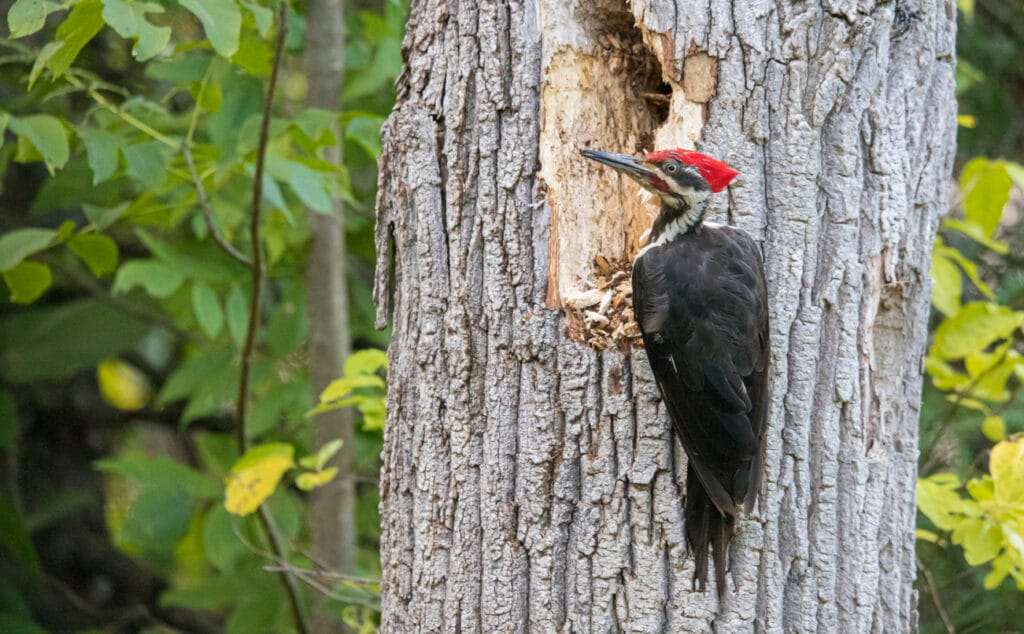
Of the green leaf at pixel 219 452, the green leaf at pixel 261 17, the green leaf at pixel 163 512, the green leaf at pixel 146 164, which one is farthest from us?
the green leaf at pixel 219 452

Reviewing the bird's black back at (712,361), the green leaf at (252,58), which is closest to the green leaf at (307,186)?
the green leaf at (252,58)

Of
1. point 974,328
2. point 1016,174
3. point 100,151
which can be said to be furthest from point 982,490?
point 100,151

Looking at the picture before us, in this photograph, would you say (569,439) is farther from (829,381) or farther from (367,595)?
(367,595)

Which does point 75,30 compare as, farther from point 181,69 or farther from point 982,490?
point 982,490

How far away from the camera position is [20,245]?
274 centimetres

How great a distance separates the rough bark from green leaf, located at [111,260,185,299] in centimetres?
56

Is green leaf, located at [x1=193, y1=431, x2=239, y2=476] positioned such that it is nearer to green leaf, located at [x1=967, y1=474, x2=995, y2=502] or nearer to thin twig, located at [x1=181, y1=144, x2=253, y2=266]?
thin twig, located at [x1=181, y1=144, x2=253, y2=266]

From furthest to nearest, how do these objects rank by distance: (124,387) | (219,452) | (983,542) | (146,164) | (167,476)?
(124,387)
(219,452)
(167,476)
(146,164)
(983,542)

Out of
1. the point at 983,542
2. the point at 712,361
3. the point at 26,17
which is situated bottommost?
the point at 983,542

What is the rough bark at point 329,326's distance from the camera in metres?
3.39

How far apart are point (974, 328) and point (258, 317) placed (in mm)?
2152

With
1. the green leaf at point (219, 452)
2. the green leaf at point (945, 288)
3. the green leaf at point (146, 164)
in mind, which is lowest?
the green leaf at point (219, 452)

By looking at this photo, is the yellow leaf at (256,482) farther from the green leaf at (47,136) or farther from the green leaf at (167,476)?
the green leaf at (47,136)

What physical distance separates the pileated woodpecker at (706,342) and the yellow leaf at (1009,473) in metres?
0.77
